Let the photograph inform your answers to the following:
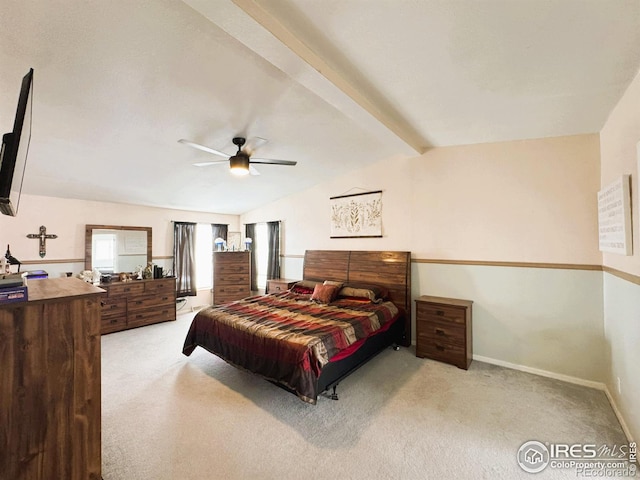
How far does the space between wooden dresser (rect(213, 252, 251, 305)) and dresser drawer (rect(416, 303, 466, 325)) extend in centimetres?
366

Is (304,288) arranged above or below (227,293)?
above

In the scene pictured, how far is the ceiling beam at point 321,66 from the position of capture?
4.96 ft

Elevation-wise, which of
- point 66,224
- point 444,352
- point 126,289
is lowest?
point 444,352

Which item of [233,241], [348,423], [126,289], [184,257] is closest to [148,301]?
[126,289]

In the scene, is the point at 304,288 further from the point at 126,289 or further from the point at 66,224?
the point at 66,224

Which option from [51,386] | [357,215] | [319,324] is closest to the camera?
[51,386]

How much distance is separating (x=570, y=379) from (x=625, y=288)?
1.37m

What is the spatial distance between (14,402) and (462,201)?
13.9 feet

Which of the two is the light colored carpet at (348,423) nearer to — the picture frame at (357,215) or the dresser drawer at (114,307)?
the dresser drawer at (114,307)

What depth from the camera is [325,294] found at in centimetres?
385

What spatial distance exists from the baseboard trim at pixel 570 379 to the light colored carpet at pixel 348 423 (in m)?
0.06

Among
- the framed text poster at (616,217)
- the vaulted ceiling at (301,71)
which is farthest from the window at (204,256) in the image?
the framed text poster at (616,217)

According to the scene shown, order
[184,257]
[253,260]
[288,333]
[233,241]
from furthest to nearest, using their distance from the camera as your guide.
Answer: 1. [233,241]
2. [253,260]
3. [184,257]
4. [288,333]

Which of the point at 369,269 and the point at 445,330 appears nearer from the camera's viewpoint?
the point at 445,330
